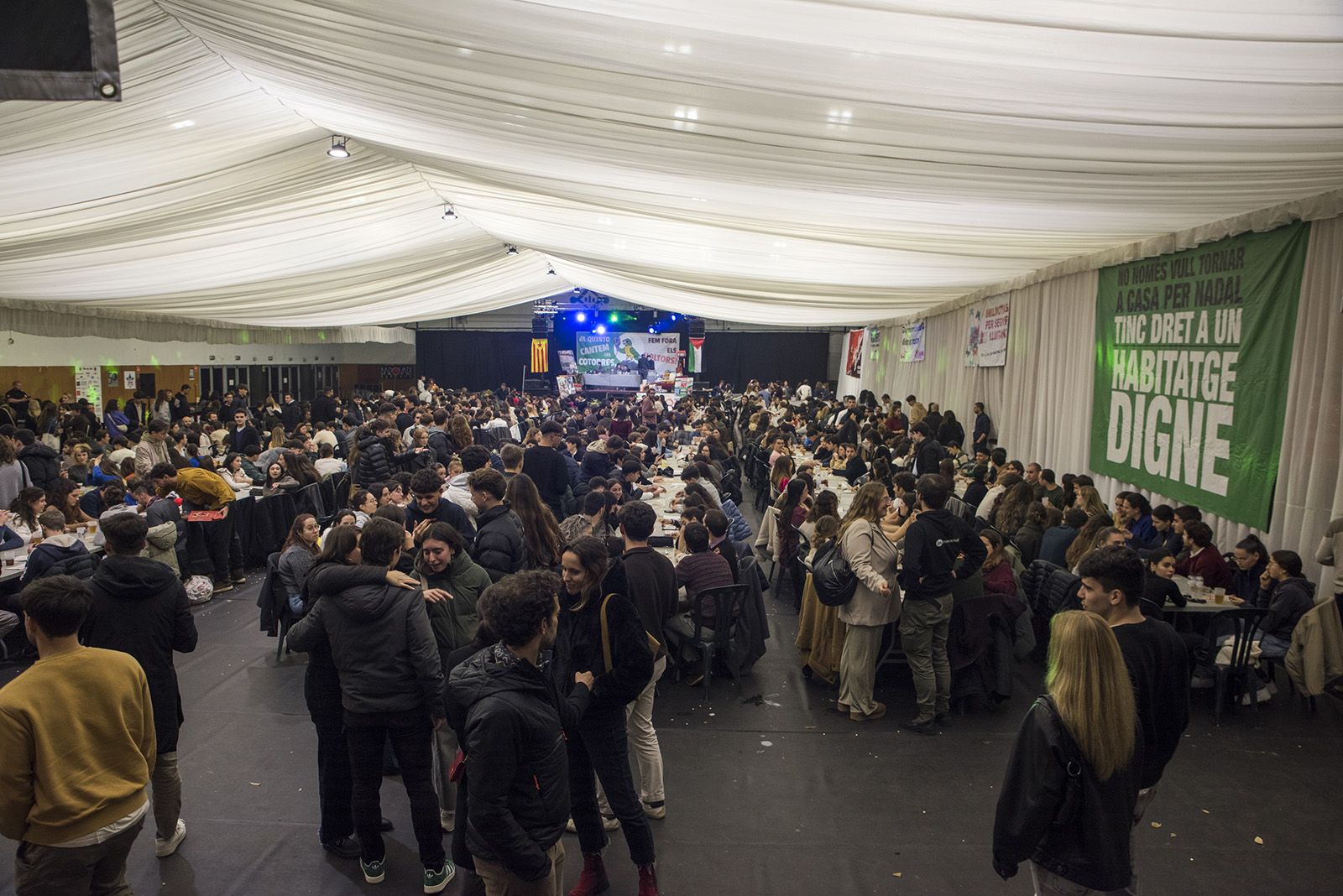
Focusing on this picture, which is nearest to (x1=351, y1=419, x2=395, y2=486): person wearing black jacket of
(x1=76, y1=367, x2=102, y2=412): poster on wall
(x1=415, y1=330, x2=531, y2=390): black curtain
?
(x1=76, y1=367, x2=102, y2=412): poster on wall

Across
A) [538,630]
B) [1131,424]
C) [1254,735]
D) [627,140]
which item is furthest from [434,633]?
[1131,424]

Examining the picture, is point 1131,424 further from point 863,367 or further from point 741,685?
point 863,367

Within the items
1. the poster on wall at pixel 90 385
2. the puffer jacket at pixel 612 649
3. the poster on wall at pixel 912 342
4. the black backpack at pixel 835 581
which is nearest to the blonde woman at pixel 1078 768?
the puffer jacket at pixel 612 649

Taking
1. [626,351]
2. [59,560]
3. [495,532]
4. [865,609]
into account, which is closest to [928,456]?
[865,609]

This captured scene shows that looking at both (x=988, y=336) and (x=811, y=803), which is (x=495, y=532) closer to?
(x=811, y=803)

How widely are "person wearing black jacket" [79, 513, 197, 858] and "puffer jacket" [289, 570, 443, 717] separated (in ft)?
1.82

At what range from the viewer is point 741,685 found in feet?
17.1

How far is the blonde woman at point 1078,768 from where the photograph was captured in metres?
2.10

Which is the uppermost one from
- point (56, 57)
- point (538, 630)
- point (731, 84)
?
point (731, 84)

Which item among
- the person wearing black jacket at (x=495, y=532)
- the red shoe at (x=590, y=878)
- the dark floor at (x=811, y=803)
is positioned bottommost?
the dark floor at (x=811, y=803)

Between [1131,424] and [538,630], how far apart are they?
731 centimetres

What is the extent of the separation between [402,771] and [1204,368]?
657cm

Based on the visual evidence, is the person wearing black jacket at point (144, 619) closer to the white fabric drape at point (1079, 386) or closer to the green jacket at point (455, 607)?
the green jacket at point (455, 607)

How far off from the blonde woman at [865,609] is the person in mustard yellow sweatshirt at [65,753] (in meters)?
3.27
